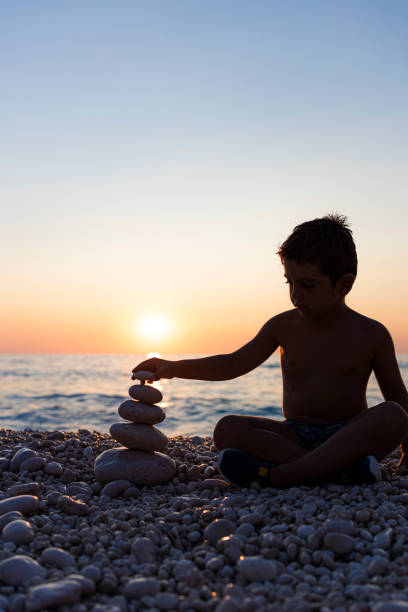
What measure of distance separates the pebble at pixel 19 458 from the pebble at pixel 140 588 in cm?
270

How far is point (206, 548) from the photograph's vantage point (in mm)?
2607

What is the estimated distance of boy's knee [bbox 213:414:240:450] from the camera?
400 cm

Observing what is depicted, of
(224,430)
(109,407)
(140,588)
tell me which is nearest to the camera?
(140,588)

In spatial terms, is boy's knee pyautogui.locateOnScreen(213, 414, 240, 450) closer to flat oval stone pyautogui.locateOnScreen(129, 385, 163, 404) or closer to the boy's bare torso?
the boy's bare torso

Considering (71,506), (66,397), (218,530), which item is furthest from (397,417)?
(66,397)

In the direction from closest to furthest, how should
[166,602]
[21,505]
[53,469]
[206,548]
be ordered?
1. [166,602]
2. [206,548]
3. [21,505]
4. [53,469]

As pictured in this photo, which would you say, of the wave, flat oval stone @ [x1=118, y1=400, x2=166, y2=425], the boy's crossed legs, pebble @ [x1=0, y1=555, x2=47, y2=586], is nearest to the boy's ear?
the boy's crossed legs

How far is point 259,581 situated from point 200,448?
10.8ft

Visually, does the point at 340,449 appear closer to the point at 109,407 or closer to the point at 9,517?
the point at 9,517

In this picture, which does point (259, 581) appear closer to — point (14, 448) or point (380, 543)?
point (380, 543)

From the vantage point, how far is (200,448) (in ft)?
18.1

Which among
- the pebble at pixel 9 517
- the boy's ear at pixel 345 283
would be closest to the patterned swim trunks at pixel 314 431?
the boy's ear at pixel 345 283

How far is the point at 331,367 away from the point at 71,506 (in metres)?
2.07

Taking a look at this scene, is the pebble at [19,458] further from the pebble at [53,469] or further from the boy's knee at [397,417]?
the boy's knee at [397,417]
